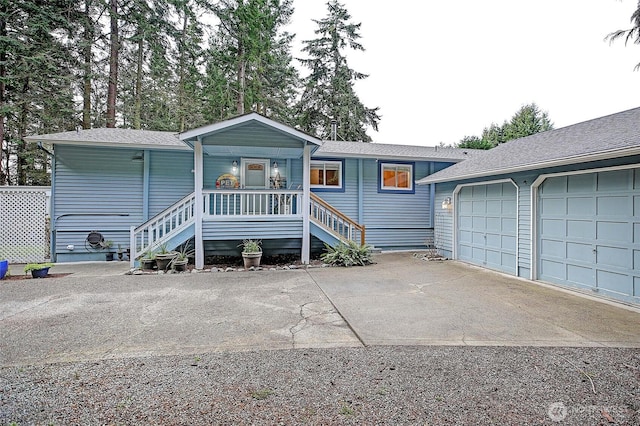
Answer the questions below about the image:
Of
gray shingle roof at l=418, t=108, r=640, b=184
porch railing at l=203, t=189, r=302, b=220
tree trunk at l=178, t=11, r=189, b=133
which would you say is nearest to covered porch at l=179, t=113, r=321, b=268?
porch railing at l=203, t=189, r=302, b=220

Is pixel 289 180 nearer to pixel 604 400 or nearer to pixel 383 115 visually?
pixel 604 400

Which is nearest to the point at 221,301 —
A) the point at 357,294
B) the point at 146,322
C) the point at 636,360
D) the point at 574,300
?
the point at 146,322

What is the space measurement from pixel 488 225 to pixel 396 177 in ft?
11.4

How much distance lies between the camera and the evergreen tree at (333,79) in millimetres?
20844

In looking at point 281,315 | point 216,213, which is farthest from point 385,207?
point 281,315

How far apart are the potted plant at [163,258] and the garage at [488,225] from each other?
7596mm

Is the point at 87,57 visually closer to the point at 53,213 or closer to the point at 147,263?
the point at 53,213

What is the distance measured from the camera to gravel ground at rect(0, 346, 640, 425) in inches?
84.6

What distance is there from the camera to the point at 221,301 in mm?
4977

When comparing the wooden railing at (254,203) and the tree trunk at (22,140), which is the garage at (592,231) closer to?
the wooden railing at (254,203)

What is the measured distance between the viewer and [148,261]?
719cm

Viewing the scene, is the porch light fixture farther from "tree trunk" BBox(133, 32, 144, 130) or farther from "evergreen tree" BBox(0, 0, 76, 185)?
"evergreen tree" BBox(0, 0, 76, 185)

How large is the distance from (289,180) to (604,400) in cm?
823

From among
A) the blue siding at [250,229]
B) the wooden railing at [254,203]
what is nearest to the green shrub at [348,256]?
the blue siding at [250,229]
